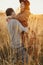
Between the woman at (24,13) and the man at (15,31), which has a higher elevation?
the woman at (24,13)

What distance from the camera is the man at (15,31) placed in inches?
71.4

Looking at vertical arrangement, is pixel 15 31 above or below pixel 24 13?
below

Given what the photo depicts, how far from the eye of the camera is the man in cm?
181

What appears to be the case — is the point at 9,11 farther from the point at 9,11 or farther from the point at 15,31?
the point at 15,31

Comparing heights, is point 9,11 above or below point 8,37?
above

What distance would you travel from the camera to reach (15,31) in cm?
182

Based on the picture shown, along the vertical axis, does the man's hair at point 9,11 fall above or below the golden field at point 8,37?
above

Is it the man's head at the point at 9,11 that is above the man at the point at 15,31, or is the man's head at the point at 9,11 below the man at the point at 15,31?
above

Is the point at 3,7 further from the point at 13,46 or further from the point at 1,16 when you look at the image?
the point at 13,46

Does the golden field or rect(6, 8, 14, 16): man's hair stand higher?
rect(6, 8, 14, 16): man's hair

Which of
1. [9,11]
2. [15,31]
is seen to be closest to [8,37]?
[15,31]

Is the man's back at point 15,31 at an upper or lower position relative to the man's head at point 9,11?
lower

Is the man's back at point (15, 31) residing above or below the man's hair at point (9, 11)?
below

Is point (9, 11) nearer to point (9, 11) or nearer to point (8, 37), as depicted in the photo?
point (9, 11)
